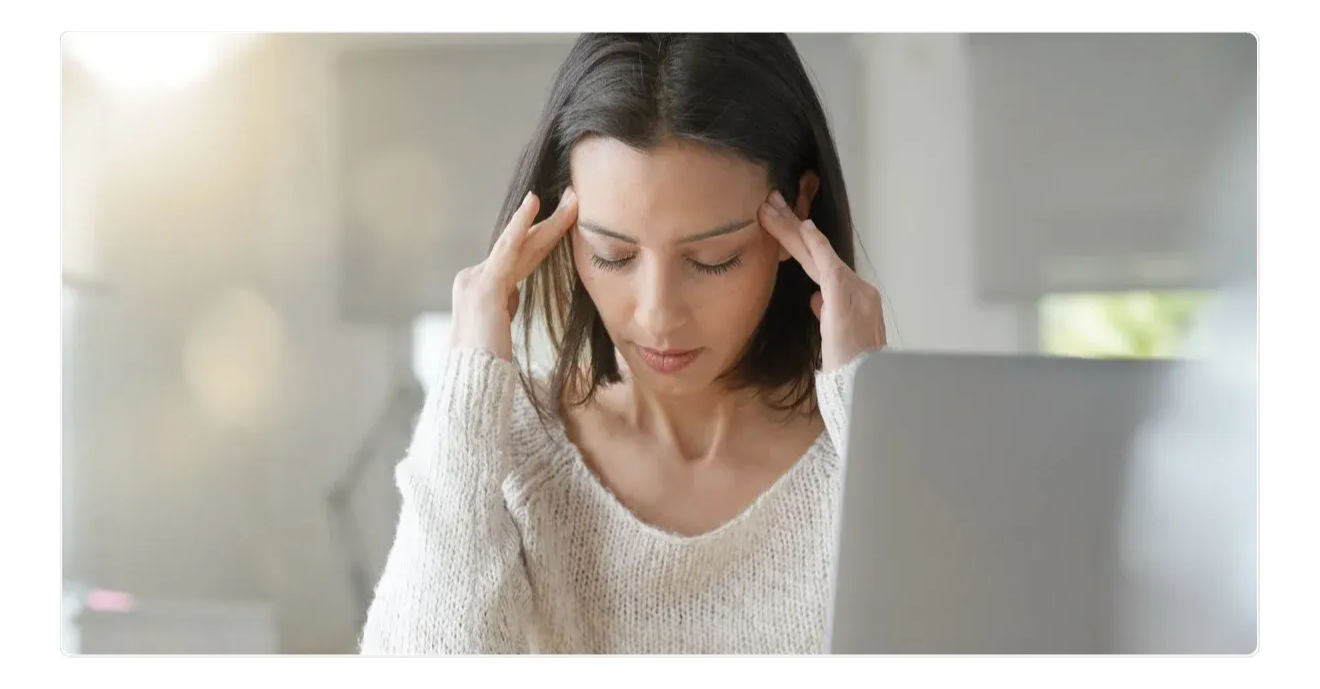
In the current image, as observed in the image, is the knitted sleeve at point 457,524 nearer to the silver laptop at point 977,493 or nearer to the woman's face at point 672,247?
the woman's face at point 672,247

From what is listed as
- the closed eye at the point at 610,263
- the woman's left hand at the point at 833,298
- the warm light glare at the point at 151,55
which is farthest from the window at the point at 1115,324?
the warm light glare at the point at 151,55

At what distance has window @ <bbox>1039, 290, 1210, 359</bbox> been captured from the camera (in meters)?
1.45

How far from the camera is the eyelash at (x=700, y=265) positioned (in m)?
1.40

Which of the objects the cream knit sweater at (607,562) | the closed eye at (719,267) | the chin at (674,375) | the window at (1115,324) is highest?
the closed eye at (719,267)

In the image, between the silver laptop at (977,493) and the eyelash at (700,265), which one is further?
the eyelash at (700,265)

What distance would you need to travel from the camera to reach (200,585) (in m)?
1.52

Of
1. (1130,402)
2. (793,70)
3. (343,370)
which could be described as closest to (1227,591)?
(1130,402)

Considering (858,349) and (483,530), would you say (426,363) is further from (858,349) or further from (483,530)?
(858,349)

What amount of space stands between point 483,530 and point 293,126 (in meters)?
0.52

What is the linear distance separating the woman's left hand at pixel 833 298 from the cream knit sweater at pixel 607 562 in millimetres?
27

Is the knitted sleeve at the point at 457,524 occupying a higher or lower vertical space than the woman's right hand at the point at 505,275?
lower

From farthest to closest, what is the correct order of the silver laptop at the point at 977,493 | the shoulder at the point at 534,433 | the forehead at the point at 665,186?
the shoulder at the point at 534,433 → the forehead at the point at 665,186 → the silver laptop at the point at 977,493

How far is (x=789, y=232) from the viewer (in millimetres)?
1414

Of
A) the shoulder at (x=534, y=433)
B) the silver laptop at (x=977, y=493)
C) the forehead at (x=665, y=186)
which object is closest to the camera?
the silver laptop at (x=977, y=493)
